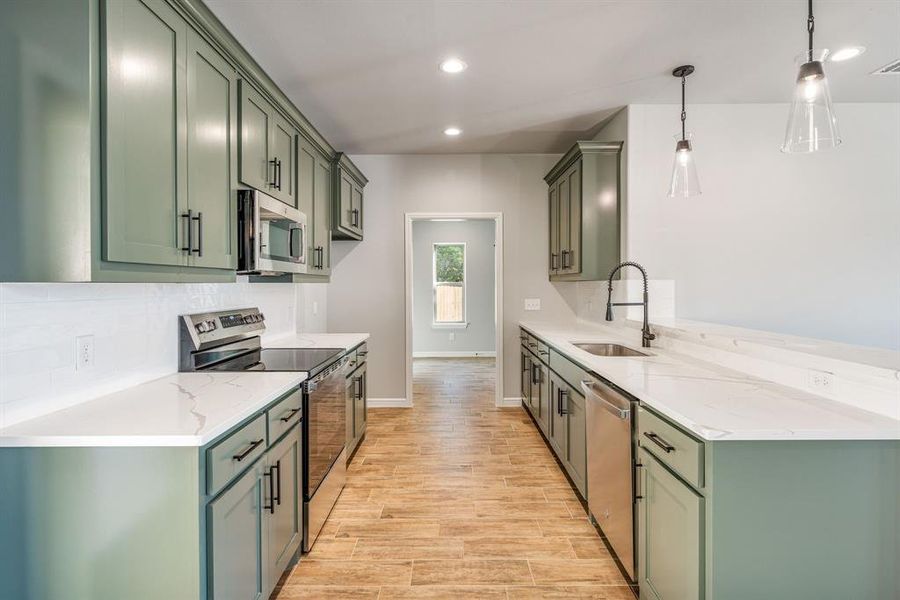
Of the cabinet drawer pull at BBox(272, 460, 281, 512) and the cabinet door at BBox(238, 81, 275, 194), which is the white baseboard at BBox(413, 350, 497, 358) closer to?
the cabinet door at BBox(238, 81, 275, 194)

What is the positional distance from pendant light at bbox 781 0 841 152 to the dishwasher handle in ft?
4.05

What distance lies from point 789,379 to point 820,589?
0.77m

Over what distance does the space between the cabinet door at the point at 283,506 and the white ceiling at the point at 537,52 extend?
2.07 metres

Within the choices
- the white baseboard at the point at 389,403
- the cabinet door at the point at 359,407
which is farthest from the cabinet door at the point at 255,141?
the white baseboard at the point at 389,403

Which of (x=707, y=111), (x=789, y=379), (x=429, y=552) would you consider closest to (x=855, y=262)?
(x=707, y=111)

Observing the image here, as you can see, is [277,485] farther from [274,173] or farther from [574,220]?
[574,220]

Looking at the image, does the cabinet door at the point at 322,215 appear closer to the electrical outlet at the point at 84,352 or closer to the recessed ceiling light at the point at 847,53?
the electrical outlet at the point at 84,352

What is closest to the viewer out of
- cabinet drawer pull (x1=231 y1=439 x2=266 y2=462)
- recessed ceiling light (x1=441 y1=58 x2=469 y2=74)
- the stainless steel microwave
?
cabinet drawer pull (x1=231 y1=439 x2=266 y2=462)

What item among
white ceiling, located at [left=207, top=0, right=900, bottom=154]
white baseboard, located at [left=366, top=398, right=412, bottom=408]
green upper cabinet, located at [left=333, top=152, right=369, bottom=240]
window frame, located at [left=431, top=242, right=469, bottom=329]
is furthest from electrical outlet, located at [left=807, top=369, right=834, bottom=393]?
window frame, located at [left=431, top=242, right=469, bottom=329]

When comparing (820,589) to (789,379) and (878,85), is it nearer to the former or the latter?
(789,379)

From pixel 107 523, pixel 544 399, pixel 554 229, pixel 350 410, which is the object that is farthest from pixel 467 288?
pixel 107 523

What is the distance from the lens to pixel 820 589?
1352 mm

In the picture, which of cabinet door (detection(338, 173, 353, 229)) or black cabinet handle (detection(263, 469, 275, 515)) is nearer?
black cabinet handle (detection(263, 469, 275, 515))

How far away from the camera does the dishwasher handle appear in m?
1.91
